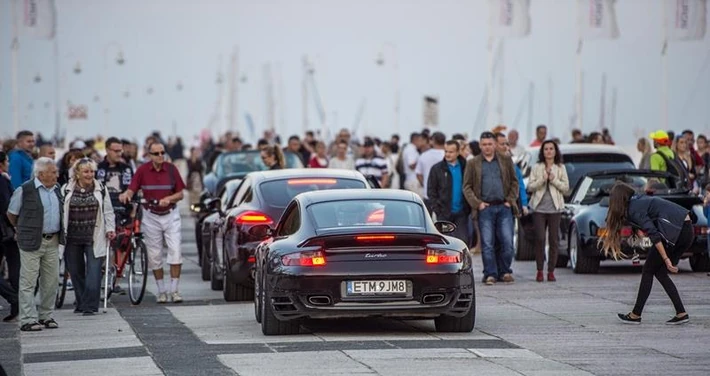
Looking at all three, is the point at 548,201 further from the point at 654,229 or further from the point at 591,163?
the point at 654,229

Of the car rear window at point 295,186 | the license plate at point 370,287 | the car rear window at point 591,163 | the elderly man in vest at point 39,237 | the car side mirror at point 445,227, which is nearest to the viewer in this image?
the license plate at point 370,287

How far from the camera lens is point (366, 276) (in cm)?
1544

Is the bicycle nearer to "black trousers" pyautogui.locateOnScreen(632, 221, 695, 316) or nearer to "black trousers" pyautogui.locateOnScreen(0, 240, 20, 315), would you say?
"black trousers" pyautogui.locateOnScreen(0, 240, 20, 315)

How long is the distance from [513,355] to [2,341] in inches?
197

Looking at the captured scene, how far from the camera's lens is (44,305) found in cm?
1792

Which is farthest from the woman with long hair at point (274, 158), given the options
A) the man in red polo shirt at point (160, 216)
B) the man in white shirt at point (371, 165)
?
the man in white shirt at point (371, 165)

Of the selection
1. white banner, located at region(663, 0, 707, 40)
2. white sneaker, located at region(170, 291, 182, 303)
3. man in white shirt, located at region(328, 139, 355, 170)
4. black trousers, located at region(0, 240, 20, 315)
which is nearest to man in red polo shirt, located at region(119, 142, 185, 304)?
white sneaker, located at region(170, 291, 182, 303)

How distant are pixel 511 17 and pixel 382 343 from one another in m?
33.2

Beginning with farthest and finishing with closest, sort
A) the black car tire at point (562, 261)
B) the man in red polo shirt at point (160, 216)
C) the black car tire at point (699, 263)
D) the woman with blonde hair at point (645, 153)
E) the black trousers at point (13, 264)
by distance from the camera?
the woman with blonde hair at point (645, 153)
the black car tire at point (562, 261)
the black car tire at point (699, 263)
the man in red polo shirt at point (160, 216)
the black trousers at point (13, 264)

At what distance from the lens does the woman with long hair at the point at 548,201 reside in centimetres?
2302

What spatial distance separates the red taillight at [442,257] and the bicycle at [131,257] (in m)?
5.56

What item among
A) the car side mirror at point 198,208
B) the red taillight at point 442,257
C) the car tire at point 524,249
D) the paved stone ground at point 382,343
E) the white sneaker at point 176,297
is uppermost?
the red taillight at point 442,257

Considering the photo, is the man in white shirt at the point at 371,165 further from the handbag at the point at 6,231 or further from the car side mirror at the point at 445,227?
the car side mirror at the point at 445,227

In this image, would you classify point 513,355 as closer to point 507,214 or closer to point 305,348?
point 305,348
